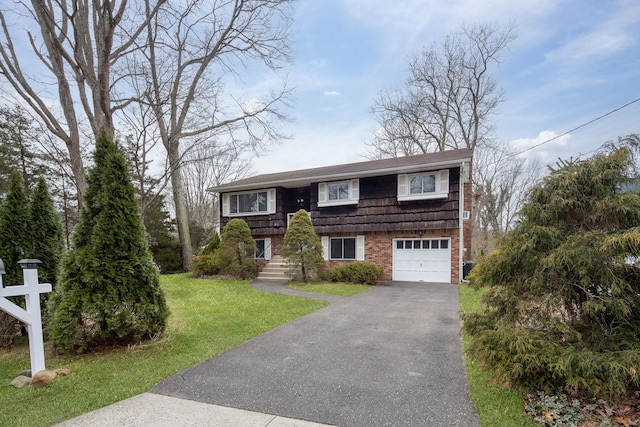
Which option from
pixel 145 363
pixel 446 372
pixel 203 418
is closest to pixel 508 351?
pixel 446 372

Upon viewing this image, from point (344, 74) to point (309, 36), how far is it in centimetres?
199

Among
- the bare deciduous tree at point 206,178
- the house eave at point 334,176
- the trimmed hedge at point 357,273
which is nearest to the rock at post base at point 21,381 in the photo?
the trimmed hedge at point 357,273

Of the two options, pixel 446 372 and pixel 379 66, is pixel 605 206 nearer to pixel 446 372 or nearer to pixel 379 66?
pixel 446 372

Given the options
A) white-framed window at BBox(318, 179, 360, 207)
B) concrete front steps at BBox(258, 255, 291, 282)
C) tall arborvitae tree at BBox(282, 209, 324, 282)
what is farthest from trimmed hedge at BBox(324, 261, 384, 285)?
white-framed window at BBox(318, 179, 360, 207)

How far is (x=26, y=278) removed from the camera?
364cm

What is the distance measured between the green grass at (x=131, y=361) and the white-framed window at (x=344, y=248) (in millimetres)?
5915

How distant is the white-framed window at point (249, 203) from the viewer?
615 inches

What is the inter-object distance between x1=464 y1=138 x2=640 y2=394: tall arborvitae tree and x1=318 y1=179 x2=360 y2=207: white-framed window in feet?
33.2

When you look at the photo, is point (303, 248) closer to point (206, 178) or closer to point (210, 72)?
point (210, 72)

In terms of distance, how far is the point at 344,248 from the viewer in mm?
14180

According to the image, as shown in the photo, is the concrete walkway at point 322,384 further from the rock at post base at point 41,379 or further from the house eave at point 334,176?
the house eave at point 334,176

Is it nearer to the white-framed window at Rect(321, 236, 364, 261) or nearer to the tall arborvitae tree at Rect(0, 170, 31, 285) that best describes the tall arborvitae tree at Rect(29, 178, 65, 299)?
the tall arborvitae tree at Rect(0, 170, 31, 285)

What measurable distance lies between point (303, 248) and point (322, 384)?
8.90 metres

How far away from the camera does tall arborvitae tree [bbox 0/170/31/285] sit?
4809 millimetres
